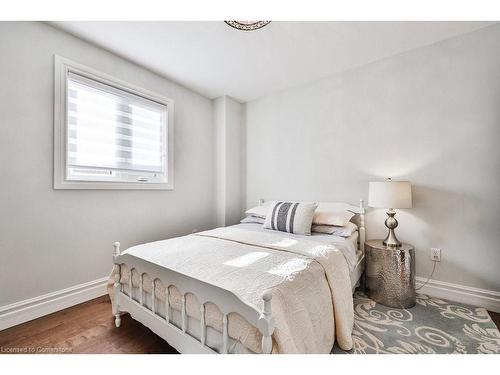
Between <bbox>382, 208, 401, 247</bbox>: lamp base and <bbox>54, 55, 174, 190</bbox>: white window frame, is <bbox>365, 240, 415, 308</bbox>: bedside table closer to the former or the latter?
<bbox>382, 208, 401, 247</bbox>: lamp base

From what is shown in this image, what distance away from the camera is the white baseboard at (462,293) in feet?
6.25

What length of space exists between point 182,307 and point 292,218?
139 centimetres

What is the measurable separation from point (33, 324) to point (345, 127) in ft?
11.1

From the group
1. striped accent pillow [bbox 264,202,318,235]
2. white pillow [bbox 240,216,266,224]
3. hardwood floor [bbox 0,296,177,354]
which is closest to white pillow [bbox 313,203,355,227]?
striped accent pillow [bbox 264,202,318,235]

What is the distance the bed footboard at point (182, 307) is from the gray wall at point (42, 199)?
0.74 metres

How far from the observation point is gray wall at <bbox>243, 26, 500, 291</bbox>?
1960 mm

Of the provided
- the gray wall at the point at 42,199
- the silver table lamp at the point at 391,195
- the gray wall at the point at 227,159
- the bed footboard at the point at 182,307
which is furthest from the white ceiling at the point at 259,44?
the bed footboard at the point at 182,307

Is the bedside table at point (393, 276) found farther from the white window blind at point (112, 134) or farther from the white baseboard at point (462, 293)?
the white window blind at point (112, 134)

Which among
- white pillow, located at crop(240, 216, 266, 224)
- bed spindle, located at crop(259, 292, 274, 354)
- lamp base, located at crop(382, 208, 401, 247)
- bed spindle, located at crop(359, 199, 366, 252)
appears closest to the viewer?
bed spindle, located at crop(259, 292, 274, 354)

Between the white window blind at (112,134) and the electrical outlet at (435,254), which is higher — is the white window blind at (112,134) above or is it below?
above

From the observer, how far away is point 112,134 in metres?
2.36

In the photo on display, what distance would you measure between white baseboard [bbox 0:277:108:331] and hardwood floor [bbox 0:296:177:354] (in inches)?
2.0

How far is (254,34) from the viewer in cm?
202
